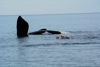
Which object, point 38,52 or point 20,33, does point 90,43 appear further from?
point 20,33

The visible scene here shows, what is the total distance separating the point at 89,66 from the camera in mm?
29125

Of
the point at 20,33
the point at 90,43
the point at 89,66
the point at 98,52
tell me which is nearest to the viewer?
the point at 89,66

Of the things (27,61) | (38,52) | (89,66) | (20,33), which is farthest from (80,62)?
(20,33)

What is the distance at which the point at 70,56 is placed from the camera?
113ft

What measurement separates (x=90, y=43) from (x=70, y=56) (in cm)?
1086

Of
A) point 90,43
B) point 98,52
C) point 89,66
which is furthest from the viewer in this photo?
point 90,43

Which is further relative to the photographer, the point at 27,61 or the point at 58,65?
the point at 27,61

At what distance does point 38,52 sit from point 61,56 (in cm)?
385

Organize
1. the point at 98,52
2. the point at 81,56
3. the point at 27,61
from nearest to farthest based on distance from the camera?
1. the point at 27,61
2. the point at 81,56
3. the point at 98,52

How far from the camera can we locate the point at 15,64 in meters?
30.7

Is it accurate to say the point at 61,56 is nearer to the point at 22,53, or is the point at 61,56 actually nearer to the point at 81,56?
the point at 81,56

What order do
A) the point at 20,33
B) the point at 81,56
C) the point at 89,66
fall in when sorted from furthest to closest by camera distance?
1. the point at 20,33
2. the point at 81,56
3. the point at 89,66

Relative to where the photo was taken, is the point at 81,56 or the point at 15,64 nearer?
the point at 15,64

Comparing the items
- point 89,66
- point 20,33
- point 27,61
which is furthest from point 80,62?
point 20,33
